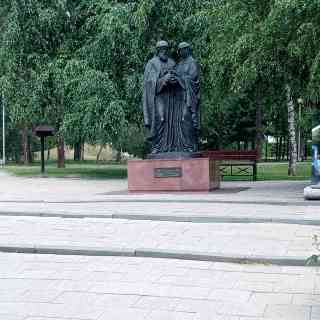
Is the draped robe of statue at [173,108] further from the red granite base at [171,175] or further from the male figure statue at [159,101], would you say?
the red granite base at [171,175]

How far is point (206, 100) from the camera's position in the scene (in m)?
26.1

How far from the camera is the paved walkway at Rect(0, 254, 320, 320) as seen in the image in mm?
5492

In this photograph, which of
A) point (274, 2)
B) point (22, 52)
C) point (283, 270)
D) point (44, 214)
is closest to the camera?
point (283, 270)

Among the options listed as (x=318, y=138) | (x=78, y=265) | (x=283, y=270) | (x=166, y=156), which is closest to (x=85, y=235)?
(x=78, y=265)

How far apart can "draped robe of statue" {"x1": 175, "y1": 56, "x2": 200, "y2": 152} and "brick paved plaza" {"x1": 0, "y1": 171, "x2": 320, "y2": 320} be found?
3626 mm

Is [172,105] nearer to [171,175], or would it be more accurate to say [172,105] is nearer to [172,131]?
[172,131]

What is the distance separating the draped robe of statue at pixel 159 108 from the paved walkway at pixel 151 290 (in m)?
9.56

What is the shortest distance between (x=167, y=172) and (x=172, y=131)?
4.15ft

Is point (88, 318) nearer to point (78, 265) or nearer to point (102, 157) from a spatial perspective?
point (78, 265)

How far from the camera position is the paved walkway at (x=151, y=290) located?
18.0ft

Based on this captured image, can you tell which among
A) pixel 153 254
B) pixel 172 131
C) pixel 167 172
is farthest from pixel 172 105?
pixel 153 254

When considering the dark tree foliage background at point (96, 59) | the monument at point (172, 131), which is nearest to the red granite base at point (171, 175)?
the monument at point (172, 131)

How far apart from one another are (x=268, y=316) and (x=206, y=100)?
829 inches

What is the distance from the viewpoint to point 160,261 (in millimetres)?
7938
